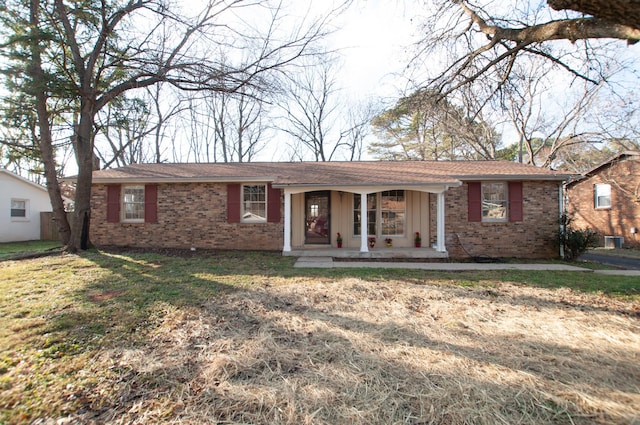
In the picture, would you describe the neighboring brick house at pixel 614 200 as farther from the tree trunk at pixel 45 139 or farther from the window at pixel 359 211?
the tree trunk at pixel 45 139

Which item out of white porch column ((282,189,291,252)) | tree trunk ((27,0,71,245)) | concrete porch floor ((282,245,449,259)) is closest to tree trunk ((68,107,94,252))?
tree trunk ((27,0,71,245))

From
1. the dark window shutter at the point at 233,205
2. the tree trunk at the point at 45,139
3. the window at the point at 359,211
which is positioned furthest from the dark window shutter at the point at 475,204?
the tree trunk at the point at 45,139

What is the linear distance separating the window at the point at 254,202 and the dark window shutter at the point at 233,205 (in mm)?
223

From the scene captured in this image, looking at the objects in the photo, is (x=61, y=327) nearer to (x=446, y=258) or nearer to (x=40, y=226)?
(x=446, y=258)

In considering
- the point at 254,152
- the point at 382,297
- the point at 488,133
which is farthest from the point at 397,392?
the point at 254,152

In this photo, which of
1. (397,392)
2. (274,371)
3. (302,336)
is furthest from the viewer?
(302,336)

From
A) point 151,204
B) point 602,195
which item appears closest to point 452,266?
point 151,204

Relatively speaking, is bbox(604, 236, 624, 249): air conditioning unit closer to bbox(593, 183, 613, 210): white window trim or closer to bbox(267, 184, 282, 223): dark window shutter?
bbox(593, 183, 613, 210): white window trim

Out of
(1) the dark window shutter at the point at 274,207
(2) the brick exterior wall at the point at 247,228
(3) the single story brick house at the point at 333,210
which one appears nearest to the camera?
(3) the single story brick house at the point at 333,210

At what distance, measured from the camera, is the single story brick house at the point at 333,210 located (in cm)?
982

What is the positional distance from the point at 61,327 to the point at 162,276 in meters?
2.80

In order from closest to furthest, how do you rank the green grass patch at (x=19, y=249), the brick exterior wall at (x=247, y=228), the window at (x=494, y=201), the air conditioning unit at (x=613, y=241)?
the green grass patch at (x=19, y=249), the brick exterior wall at (x=247, y=228), the window at (x=494, y=201), the air conditioning unit at (x=613, y=241)

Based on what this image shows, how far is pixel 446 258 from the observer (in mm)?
9250

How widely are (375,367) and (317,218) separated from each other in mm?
8213
